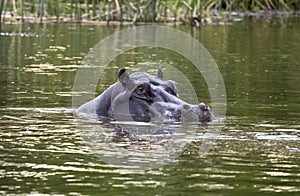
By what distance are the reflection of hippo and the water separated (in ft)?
1.43

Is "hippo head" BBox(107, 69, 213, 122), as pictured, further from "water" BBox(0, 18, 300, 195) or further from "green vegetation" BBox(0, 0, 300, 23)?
"green vegetation" BBox(0, 0, 300, 23)

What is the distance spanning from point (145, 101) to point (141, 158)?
108 inches

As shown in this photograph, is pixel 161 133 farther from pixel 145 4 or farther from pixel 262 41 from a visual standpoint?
pixel 145 4

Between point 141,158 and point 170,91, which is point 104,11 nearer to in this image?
point 170,91

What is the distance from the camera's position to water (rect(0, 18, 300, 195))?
6539 mm

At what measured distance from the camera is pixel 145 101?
10148 millimetres

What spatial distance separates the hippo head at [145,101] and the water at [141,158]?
527 millimetres

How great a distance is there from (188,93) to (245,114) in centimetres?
227

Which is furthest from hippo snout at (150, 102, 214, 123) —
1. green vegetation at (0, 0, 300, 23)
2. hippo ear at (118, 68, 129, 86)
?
green vegetation at (0, 0, 300, 23)

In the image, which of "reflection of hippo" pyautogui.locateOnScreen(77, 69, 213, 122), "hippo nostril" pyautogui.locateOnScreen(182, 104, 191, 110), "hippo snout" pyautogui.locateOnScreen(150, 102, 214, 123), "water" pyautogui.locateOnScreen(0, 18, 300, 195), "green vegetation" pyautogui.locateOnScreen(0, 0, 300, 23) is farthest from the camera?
"green vegetation" pyautogui.locateOnScreen(0, 0, 300, 23)

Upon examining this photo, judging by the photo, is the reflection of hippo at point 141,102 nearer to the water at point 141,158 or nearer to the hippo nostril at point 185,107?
the hippo nostril at point 185,107

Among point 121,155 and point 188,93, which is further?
point 188,93

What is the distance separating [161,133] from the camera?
353 inches

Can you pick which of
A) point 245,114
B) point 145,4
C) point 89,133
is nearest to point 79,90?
point 245,114
